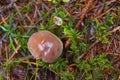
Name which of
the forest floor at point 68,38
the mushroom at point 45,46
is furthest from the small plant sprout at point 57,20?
the mushroom at point 45,46

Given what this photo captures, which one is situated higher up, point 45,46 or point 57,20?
point 57,20

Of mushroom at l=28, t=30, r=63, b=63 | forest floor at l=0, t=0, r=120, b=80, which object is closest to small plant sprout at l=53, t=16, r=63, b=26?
forest floor at l=0, t=0, r=120, b=80

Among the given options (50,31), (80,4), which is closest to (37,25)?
(50,31)

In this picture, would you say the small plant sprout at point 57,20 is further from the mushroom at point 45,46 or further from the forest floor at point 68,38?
the mushroom at point 45,46

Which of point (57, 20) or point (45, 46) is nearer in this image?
point (45, 46)

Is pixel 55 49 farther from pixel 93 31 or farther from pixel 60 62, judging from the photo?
pixel 93 31

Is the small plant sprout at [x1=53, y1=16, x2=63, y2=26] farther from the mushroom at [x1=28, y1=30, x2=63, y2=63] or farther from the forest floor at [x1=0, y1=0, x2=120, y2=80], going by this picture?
the mushroom at [x1=28, y1=30, x2=63, y2=63]
